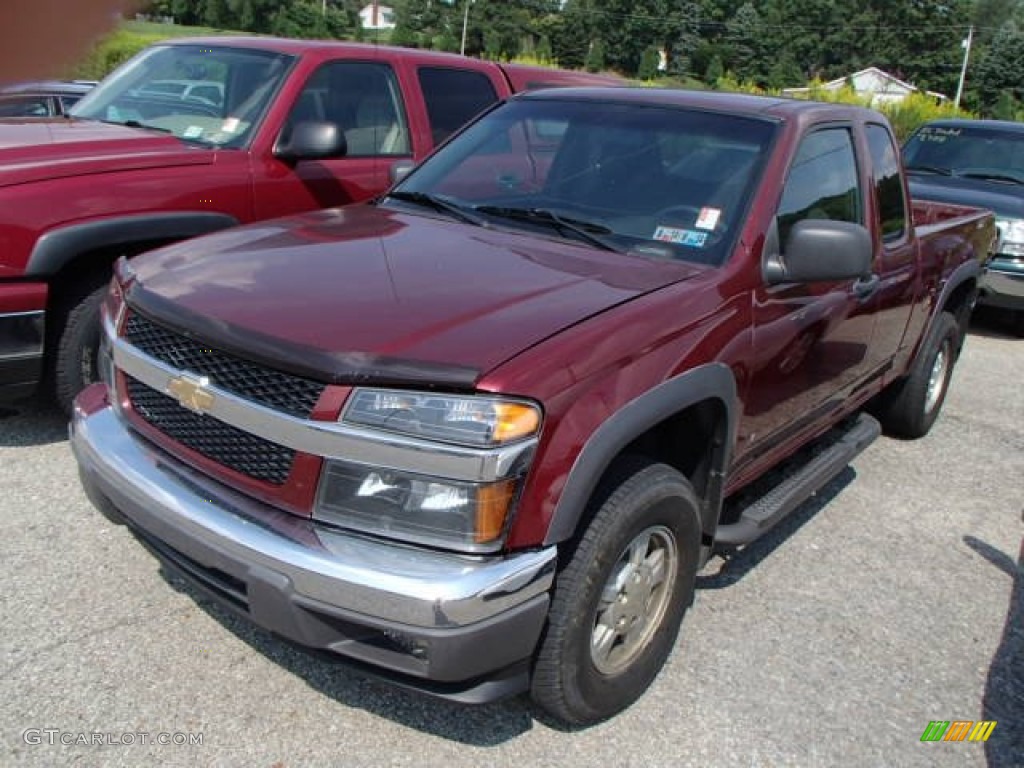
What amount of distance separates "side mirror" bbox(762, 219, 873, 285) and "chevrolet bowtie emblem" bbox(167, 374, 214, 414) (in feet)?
6.11

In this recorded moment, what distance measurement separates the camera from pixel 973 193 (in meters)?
8.59

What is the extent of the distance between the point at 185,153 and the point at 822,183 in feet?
9.69

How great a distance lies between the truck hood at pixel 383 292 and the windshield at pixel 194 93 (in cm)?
169

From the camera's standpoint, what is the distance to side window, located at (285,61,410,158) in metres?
5.07

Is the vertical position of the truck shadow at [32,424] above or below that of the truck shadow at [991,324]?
above

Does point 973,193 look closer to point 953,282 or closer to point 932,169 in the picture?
point 932,169

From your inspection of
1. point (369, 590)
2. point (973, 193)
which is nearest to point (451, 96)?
point (369, 590)

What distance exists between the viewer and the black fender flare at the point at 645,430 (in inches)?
92.1

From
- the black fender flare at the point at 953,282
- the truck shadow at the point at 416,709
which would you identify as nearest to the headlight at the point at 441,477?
the truck shadow at the point at 416,709

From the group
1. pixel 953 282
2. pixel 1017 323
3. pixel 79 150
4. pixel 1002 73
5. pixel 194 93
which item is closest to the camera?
pixel 79 150

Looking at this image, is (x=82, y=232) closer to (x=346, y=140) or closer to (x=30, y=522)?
(x=30, y=522)

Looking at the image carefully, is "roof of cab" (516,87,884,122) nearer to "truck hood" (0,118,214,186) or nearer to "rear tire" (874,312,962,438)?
"rear tire" (874,312,962,438)

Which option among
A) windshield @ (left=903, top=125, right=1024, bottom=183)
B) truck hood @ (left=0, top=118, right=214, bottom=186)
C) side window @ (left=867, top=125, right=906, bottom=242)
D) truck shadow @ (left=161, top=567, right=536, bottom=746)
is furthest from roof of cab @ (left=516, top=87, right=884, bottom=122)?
windshield @ (left=903, top=125, right=1024, bottom=183)

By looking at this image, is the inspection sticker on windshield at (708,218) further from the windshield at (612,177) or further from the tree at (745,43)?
the tree at (745,43)
